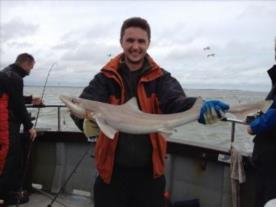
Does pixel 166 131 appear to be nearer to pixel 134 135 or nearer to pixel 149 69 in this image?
pixel 134 135

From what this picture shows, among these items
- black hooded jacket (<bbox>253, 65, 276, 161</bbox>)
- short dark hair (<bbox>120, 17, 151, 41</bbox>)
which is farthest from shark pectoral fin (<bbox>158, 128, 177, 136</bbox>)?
black hooded jacket (<bbox>253, 65, 276, 161</bbox>)

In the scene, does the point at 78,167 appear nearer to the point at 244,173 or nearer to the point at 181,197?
the point at 181,197

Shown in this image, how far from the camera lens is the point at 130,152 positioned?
3383 mm

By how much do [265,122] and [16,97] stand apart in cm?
363

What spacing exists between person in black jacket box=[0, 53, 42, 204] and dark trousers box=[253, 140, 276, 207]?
3490mm

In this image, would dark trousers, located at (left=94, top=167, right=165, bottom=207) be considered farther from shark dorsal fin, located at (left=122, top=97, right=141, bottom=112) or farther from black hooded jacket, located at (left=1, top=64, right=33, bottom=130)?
black hooded jacket, located at (left=1, top=64, right=33, bottom=130)

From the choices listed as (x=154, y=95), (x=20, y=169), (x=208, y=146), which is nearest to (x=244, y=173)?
(x=208, y=146)

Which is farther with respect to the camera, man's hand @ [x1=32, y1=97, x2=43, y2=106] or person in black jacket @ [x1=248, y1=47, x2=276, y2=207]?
man's hand @ [x1=32, y1=97, x2=43, y2=106]

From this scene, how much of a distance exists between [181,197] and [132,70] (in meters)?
3.07

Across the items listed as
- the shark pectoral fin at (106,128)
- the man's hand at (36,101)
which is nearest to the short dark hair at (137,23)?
the shark pectoral fin at (106,128)

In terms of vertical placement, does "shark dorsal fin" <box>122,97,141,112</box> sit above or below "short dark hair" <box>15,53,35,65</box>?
below

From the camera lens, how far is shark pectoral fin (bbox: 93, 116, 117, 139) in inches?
127

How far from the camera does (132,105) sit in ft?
10.8

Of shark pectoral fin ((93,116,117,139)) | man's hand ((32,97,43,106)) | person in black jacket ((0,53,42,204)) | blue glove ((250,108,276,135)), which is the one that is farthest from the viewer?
man's hand ((32,97,43,106))
